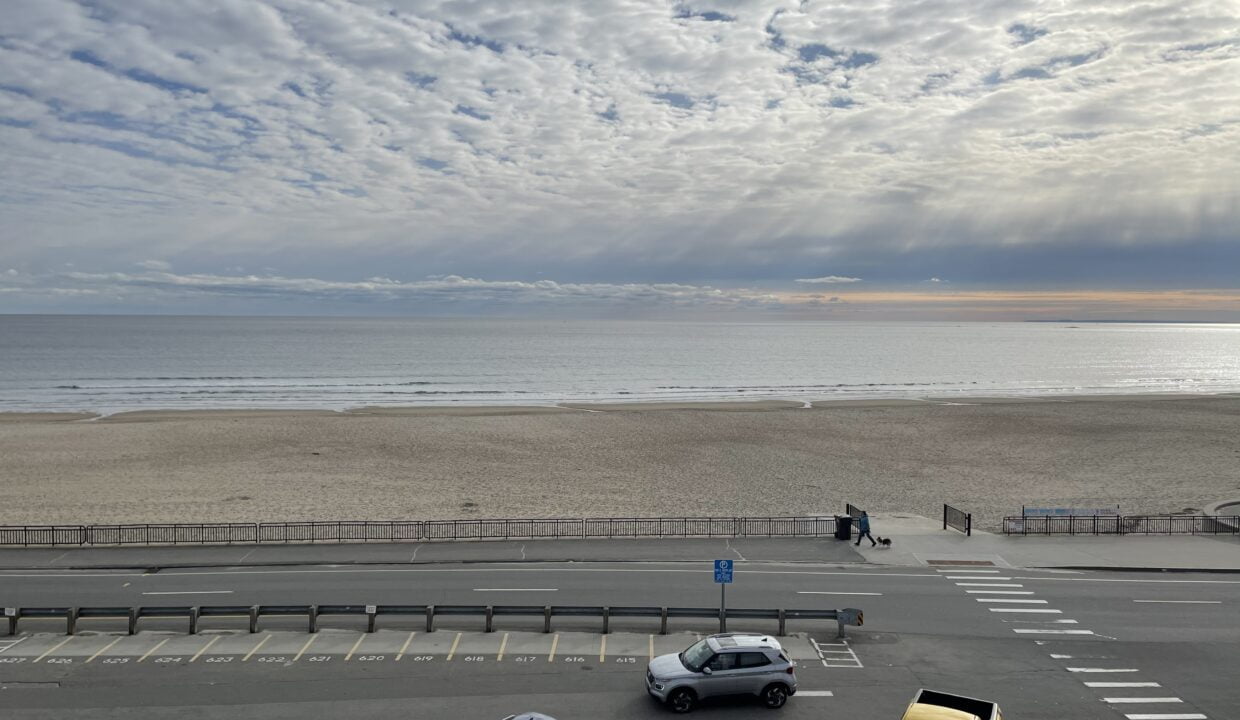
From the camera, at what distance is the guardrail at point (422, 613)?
65.1 feet

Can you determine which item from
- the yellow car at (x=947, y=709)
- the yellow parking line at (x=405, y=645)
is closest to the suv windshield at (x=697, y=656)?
the yellow car at (x=947, y=709)

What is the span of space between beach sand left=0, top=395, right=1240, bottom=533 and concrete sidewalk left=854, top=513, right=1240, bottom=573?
4.97 metres

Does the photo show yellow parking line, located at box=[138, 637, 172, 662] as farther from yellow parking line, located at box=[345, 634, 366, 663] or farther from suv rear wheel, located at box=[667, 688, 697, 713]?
suv rear wheel, located at box=[667, 688, 697, 713]

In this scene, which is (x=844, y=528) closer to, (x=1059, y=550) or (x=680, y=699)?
(x=1059, y=550)

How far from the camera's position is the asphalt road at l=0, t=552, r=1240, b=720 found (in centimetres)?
1634

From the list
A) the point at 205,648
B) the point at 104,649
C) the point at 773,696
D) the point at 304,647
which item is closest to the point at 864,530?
the point at 773,696

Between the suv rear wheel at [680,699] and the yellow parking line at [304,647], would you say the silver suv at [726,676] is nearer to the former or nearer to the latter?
the suv rear wheel at [680,699]

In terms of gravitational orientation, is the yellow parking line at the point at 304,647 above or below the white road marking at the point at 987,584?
below

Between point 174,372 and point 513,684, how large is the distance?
118687 mm

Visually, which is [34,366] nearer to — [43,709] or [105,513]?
[105,513]

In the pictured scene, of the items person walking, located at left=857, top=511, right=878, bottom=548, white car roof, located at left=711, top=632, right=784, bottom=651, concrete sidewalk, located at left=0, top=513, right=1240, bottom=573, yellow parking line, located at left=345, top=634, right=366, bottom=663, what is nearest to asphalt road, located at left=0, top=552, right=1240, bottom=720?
yellow parking line, located at left=345, top=634, right=366, bottom=663

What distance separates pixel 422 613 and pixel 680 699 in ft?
24.2

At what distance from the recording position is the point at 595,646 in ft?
63.3

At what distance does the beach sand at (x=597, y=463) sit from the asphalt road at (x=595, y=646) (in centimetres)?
1002
